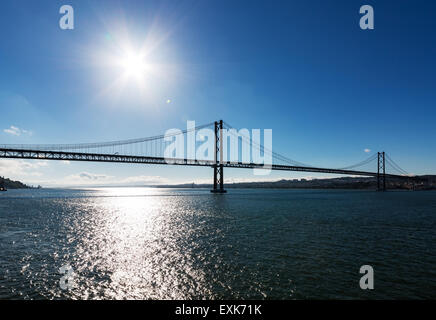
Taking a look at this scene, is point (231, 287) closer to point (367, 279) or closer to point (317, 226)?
point (367, 279)

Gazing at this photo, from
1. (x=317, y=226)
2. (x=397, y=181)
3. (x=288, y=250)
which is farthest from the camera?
(x=397, y=181)

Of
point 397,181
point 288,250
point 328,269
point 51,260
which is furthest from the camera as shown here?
point 397,181

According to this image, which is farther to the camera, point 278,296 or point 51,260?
point 51,260

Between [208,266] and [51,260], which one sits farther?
[51,260]

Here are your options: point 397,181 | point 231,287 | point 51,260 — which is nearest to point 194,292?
point 231,287
